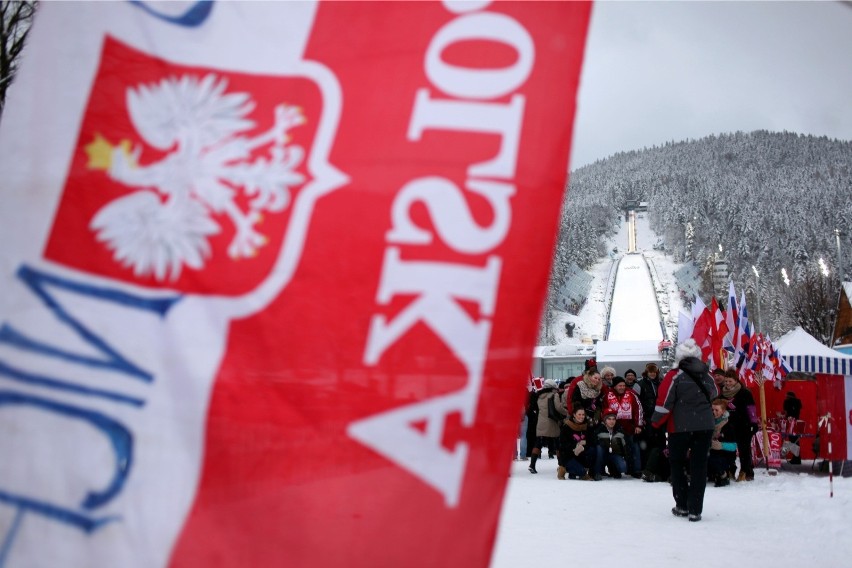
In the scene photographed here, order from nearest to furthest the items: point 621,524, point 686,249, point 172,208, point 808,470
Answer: point 172,208, point 621,524, point 808,470, point 686,249

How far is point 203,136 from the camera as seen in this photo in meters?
2.30

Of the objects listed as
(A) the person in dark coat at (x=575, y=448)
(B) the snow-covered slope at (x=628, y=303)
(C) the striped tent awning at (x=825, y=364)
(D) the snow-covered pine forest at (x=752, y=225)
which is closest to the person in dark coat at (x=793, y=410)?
(C) the striped tent awning at (x=825, y=364)

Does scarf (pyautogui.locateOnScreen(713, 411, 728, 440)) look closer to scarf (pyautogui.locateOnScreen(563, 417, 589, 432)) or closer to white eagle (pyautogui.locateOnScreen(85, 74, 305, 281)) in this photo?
scarf (pyautogui.locateOnScreen(563, 417, 589, 432))

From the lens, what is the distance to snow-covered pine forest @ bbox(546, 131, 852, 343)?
281ft

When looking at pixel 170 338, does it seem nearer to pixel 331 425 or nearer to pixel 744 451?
pixel 331 425

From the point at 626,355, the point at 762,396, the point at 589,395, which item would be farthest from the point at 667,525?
the point at 626,355

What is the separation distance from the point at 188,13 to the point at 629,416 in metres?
11.2

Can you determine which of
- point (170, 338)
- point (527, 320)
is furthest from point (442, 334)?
point (170, 338)

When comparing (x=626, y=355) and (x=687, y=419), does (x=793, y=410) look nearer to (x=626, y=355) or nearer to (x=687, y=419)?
(x=687, y=419)

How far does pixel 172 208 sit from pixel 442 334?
0.81m

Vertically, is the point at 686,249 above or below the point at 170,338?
above

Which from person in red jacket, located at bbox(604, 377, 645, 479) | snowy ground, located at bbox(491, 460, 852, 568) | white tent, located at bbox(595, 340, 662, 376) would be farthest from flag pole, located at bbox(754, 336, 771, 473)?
white tent, located at bbox(595, 340, 662, 376)

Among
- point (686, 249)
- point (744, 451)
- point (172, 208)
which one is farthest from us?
point (686, 249)

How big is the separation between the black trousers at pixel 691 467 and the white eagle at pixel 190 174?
22.1 feet
